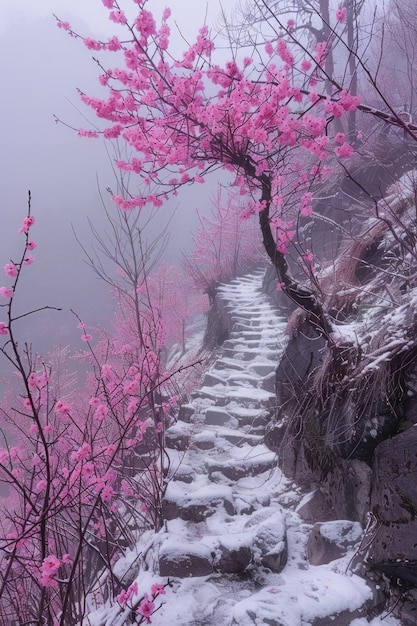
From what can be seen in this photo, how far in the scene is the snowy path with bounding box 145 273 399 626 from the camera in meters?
2.73

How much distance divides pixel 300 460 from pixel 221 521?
3.49ft

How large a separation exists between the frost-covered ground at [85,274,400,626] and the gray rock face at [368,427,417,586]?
31cm

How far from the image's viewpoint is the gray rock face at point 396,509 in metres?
2.50

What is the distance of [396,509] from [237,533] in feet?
5.19

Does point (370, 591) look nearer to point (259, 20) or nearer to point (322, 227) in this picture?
point (322, 227)

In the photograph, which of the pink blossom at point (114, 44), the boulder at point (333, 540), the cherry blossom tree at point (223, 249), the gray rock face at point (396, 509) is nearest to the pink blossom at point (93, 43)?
the pink blossom at point (114, 44)

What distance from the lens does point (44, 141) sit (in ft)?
235

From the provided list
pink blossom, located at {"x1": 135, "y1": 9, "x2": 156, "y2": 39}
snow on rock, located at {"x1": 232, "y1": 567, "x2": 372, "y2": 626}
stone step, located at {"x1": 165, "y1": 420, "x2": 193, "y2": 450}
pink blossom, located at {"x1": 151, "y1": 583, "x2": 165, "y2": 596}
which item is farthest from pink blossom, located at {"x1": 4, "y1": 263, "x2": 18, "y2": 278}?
stone step, located at {"x1": 165, "y1": 420, "x2": 193, "y2": 450}

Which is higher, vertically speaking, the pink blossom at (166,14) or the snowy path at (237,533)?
the pink blossom at (166,14)

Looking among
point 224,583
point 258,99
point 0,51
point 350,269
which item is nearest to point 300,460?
point 224,583

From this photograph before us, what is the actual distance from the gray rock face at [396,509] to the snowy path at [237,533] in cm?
32

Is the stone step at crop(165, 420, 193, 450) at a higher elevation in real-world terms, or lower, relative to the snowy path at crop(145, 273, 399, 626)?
higher

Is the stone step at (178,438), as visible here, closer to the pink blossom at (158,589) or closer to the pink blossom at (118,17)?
the pink blossom at (158,589)

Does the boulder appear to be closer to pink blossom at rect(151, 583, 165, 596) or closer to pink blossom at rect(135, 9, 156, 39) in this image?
pink blossom at rect(151, 583, 165, 596)
